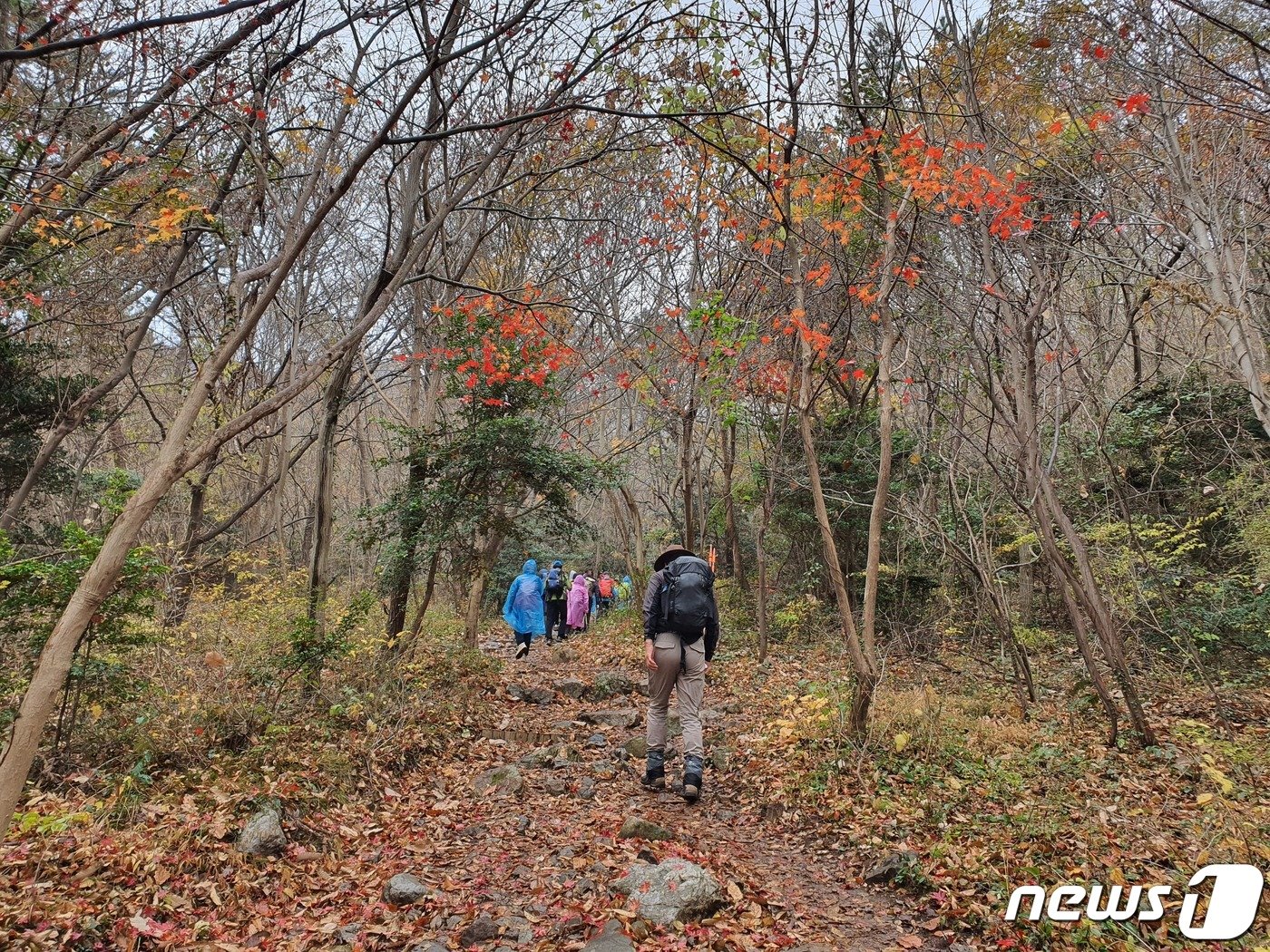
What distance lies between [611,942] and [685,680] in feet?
8.35

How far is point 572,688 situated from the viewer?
31.9ft

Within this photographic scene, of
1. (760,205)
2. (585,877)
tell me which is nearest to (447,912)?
(585,877)

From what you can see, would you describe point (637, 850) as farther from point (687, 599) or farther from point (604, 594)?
point (604, 594)

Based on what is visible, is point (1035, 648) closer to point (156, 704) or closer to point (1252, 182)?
point (1252, 182)

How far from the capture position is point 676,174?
476 inches

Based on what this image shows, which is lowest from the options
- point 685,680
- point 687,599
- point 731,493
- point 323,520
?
point 685,680

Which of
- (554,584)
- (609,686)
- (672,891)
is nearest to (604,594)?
(554,584)

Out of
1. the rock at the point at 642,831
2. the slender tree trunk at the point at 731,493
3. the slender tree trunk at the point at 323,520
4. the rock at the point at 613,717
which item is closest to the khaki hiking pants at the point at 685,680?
the rock at the point at 642,831

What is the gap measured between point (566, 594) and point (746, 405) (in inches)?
265

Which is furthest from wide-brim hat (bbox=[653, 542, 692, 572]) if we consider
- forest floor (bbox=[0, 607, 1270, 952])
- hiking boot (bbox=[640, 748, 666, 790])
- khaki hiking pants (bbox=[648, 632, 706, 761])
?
forest floor (bbox=[0, 607, 1270, 952])

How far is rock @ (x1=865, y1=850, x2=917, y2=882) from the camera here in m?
4.21

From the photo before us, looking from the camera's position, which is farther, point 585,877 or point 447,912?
point 585,877

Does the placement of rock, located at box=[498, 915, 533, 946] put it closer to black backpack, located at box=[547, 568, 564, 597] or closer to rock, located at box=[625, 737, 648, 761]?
rock, located at box=[625, 737, 648, 761]

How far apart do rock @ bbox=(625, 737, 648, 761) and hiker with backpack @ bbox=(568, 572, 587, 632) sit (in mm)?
9789
